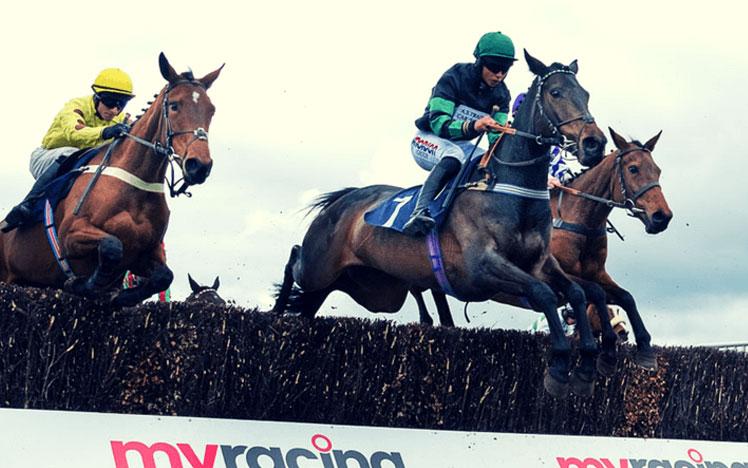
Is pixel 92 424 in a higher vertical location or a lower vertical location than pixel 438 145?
lower

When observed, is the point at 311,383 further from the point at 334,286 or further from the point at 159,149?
the point at 159,149

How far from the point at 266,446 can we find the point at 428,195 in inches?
89.9

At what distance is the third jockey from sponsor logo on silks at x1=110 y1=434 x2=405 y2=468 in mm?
1739

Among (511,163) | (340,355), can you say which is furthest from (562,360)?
(340,355)

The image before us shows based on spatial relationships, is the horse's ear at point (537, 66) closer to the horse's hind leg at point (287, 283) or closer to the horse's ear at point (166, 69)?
the horse's ear at point (166, 69)

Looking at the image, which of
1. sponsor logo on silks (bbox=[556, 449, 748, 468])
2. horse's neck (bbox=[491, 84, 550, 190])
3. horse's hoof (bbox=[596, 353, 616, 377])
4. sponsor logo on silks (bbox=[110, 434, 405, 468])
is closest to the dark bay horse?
horse's hoof (bbox=[596, 353, 616, 377])

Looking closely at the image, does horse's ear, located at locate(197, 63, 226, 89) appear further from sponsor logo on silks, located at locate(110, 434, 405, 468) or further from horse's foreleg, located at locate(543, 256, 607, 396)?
horse's foreleg, located at locate(543, 256, 607, 396)

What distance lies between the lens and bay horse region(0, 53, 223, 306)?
7.80 m

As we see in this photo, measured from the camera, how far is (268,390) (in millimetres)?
8672

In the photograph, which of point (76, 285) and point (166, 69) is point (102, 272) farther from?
point (166, 69)

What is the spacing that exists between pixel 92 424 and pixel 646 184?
5.32 meters

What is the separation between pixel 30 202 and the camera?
8711 millimetres

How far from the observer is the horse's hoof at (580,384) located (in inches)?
304

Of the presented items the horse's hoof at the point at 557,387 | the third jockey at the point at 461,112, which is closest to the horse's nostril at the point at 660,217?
the third jockey at the point at 461,112
